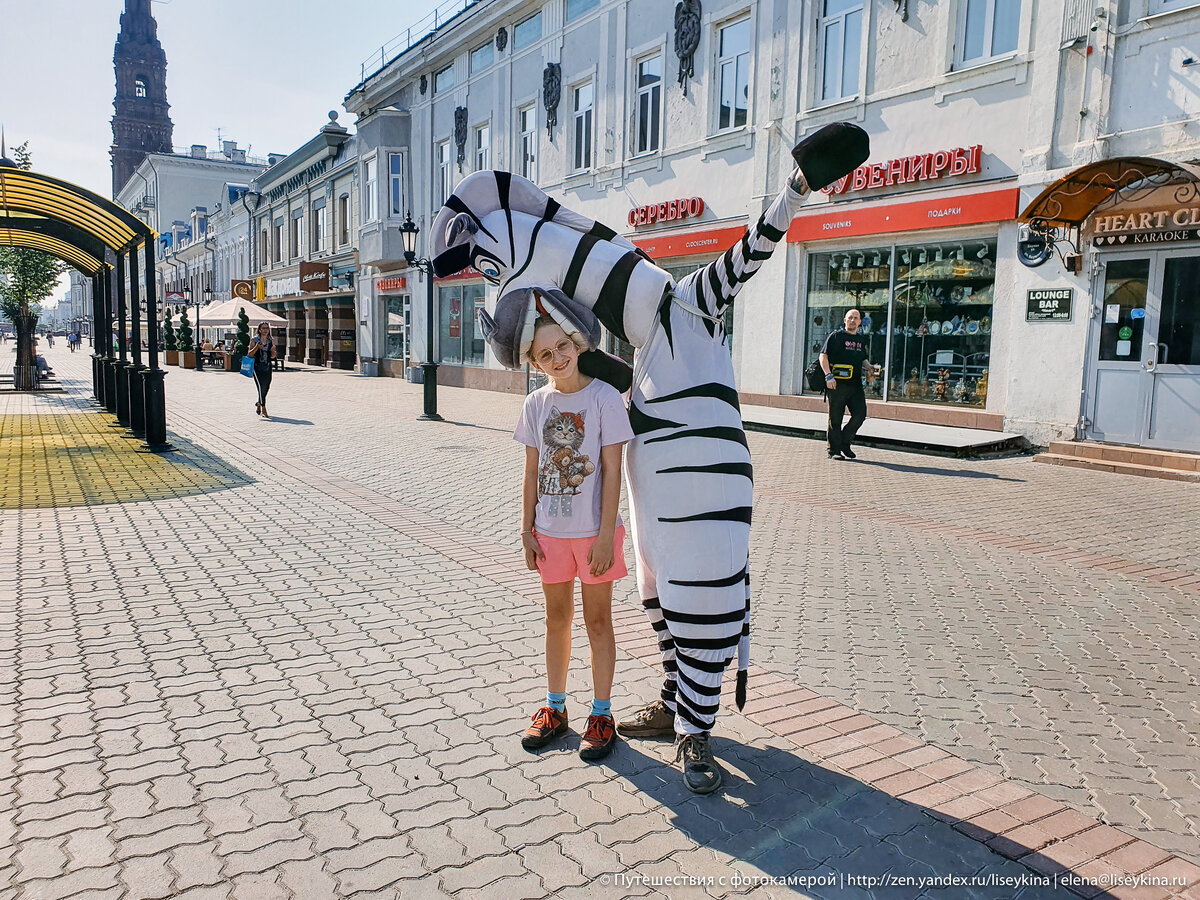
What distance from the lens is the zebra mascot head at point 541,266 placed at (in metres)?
2.99

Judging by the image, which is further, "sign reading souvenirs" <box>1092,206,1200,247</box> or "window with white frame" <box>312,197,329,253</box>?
"window with white frame" <box>312,197,329,253</box>

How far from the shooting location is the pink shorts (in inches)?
122

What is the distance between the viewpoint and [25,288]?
22094mm

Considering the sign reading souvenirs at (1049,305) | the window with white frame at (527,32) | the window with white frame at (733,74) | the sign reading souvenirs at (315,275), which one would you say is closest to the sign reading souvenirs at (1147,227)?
the sign reading souvenirs at (1049,305)

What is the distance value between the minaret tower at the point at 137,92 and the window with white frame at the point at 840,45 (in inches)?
3583

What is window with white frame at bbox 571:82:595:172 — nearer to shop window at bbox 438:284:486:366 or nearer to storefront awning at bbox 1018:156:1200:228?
shop window at bbox 438:284:486:366

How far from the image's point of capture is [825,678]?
4.00 metres

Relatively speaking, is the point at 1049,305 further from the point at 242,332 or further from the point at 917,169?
the point at 242,332

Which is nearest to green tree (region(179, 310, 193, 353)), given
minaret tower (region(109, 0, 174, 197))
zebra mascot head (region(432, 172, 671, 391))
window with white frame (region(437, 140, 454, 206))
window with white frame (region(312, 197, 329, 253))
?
window with white frame (region(312, 197, 329, 253))

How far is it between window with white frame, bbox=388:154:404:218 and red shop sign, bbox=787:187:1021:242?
17016 millimetres

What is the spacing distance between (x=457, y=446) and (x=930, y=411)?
281 inches

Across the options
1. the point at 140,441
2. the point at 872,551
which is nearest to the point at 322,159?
the point at 140,441

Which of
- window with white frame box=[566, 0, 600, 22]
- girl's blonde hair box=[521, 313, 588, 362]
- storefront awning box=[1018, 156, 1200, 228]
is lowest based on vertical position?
girl's blonde hair box=[521, 313, 588, 362]

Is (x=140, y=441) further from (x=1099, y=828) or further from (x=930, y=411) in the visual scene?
(x=1099, y=828)
